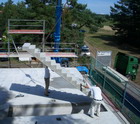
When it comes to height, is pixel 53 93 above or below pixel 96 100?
below

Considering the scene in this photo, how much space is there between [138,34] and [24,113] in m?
30.8

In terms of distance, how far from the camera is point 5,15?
29828 mm

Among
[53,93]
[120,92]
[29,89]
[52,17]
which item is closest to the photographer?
A: [53,93]

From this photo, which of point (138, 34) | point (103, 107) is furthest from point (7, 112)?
point (138, 34)

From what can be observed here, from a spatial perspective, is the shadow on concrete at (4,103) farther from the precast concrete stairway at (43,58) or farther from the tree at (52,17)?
the tree at (52,17)

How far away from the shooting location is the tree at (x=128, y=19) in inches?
1346

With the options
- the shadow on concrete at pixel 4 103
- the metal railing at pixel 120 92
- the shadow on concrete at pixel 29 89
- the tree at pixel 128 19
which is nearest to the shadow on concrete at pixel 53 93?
the shadow on concrete at pixel 29 89

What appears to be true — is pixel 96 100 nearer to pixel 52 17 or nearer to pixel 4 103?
pixel 4 103

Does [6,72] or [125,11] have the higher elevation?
[125,11]

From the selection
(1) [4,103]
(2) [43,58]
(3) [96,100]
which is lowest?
(1) [4,103]

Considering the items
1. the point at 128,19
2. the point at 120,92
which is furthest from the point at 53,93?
the point at 128,19

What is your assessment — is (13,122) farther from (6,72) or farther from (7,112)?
(6,72)

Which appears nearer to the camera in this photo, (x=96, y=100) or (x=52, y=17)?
(x=96, y=100)

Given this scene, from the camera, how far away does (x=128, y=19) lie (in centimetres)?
3519
